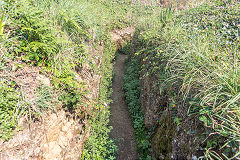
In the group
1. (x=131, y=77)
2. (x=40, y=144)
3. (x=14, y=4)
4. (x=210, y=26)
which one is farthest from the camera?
(x=131, y=77)

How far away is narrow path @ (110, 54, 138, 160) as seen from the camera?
4.58m

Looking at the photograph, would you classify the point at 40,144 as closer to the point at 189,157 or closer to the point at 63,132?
the point at 63,132

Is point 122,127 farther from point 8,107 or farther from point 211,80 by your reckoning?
point 8,107

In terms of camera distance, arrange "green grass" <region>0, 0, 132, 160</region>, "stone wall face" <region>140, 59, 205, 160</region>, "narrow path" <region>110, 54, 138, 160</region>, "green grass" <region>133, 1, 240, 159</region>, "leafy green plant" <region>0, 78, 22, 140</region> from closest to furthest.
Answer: "leafy green plant" <region>0, 78, 22, 140</region>
"green grass" <region>133, 1, 240, 159</region>
"green grass" <region>0, 0, 132, 160</region>
"stone wall face" <region>140, 59, 205, 160</region>
"narrow path" <region>110, 54, 138, 160</region>

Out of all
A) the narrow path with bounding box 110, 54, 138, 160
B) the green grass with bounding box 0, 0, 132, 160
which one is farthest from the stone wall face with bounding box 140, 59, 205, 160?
the green grass with bounding box 0, 0, 132, 160

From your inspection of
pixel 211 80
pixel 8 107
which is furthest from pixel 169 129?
pixel 8 107

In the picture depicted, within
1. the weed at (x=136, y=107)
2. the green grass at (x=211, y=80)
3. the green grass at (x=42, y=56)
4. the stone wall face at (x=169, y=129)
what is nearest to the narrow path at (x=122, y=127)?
the weed at (x=136, y=107)

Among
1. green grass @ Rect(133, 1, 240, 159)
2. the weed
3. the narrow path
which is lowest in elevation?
the narrow path

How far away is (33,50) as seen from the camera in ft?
9.39

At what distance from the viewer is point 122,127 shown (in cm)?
536

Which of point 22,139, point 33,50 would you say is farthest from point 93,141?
point 33,50

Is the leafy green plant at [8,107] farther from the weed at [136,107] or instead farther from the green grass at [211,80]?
the weed at [136,107]

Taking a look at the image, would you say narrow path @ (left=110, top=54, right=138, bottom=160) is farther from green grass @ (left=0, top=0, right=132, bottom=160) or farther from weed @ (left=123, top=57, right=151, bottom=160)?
green grass @ (left=0, top=0, right=132, bottom=160)

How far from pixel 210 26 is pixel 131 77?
376 centimetres
